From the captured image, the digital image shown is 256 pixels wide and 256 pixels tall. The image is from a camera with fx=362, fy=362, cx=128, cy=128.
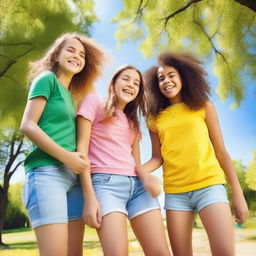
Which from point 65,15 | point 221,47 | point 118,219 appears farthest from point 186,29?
point 118,219

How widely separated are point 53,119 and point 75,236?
0.58 metres

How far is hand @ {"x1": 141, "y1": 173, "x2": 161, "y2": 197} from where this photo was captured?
182cm

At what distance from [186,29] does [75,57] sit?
18.5 feet

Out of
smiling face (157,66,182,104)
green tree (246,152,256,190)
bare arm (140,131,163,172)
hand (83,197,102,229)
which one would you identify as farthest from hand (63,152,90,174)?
green tree (246,152,256,190)

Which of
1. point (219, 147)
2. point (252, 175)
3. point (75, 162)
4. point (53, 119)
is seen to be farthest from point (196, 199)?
point (252, 175)

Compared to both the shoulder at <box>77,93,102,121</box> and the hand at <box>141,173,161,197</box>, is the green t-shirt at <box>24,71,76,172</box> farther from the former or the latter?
the hand at <box>141,173,161,197</box>

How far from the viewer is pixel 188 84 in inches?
94.7

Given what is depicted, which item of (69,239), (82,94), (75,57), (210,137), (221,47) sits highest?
(221,47)

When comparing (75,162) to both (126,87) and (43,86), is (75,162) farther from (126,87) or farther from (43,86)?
(126,87)

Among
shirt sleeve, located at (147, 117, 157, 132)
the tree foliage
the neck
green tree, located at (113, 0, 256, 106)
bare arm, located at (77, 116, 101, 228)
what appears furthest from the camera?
green tree, located at (113, 0, 256, 106)

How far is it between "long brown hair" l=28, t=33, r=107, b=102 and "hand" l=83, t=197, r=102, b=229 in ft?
2.04

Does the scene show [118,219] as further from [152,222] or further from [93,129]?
[93,129]

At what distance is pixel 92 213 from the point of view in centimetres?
163

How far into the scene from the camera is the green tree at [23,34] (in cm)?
645
